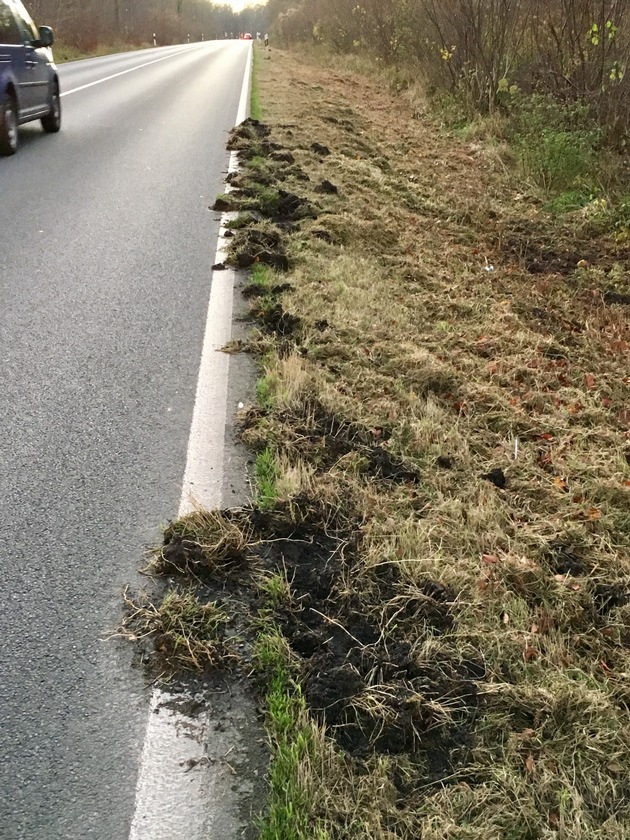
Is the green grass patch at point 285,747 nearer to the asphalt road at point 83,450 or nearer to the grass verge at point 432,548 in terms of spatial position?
the grass verge at point 432,548

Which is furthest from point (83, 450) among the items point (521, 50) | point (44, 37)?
point (521, 50)

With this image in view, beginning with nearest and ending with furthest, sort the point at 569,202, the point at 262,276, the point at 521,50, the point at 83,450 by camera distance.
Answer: the point at 83,450
the point at 262,276
the point at 569,202
the point at 521,50

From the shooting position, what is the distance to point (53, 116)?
11.5 m

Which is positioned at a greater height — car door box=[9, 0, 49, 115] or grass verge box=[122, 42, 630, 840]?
car door box=[9, 0, 49, 115]

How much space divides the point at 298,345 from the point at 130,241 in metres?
2.89

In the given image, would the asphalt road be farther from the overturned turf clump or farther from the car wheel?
the car wheel

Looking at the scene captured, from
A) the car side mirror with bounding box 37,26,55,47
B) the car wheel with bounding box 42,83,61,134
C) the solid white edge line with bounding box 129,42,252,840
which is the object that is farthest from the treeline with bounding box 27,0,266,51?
the solid white edge line with bounding box 129,42,252,840

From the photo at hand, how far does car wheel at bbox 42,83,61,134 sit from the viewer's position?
11.3 metres

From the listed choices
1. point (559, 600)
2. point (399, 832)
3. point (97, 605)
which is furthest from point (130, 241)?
point (399, 832)

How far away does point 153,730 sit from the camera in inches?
80.4

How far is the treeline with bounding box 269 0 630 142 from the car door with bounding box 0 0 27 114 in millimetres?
6703

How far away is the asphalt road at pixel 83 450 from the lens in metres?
1.96

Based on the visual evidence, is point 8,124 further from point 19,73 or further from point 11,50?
point 11,50

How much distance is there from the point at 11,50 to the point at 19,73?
11.9 inches
